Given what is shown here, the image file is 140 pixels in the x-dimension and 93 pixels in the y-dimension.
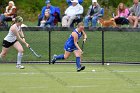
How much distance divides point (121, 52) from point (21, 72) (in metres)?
6.65

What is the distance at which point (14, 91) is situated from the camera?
14.7 meters

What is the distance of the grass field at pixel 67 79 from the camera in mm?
15195

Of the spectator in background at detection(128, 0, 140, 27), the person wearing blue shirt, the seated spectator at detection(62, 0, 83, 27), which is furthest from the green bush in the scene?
the seated spectator at detection(62, 0, 83, 27)

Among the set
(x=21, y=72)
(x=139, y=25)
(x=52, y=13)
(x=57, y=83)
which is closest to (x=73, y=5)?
(x=52, y=13)

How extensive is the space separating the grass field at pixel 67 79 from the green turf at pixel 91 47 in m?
2.05

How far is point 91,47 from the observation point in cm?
2559

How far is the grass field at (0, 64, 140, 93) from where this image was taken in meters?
15.2

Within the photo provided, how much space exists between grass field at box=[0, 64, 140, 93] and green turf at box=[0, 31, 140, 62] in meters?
2.05

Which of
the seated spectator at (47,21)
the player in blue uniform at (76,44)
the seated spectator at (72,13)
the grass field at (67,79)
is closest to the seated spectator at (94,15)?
the seated spectator at (72,13)

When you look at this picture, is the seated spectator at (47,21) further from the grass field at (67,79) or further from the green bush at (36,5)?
the green bush at (36,5)

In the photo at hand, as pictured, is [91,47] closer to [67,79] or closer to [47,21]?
[47,21]

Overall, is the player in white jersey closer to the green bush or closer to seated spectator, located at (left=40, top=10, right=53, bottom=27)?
seated spectator, located at (left=40, top=10, right=53, bottom=27)

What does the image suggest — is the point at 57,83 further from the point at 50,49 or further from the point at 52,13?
the point at 52,13

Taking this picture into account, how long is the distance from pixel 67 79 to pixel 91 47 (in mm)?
8077
